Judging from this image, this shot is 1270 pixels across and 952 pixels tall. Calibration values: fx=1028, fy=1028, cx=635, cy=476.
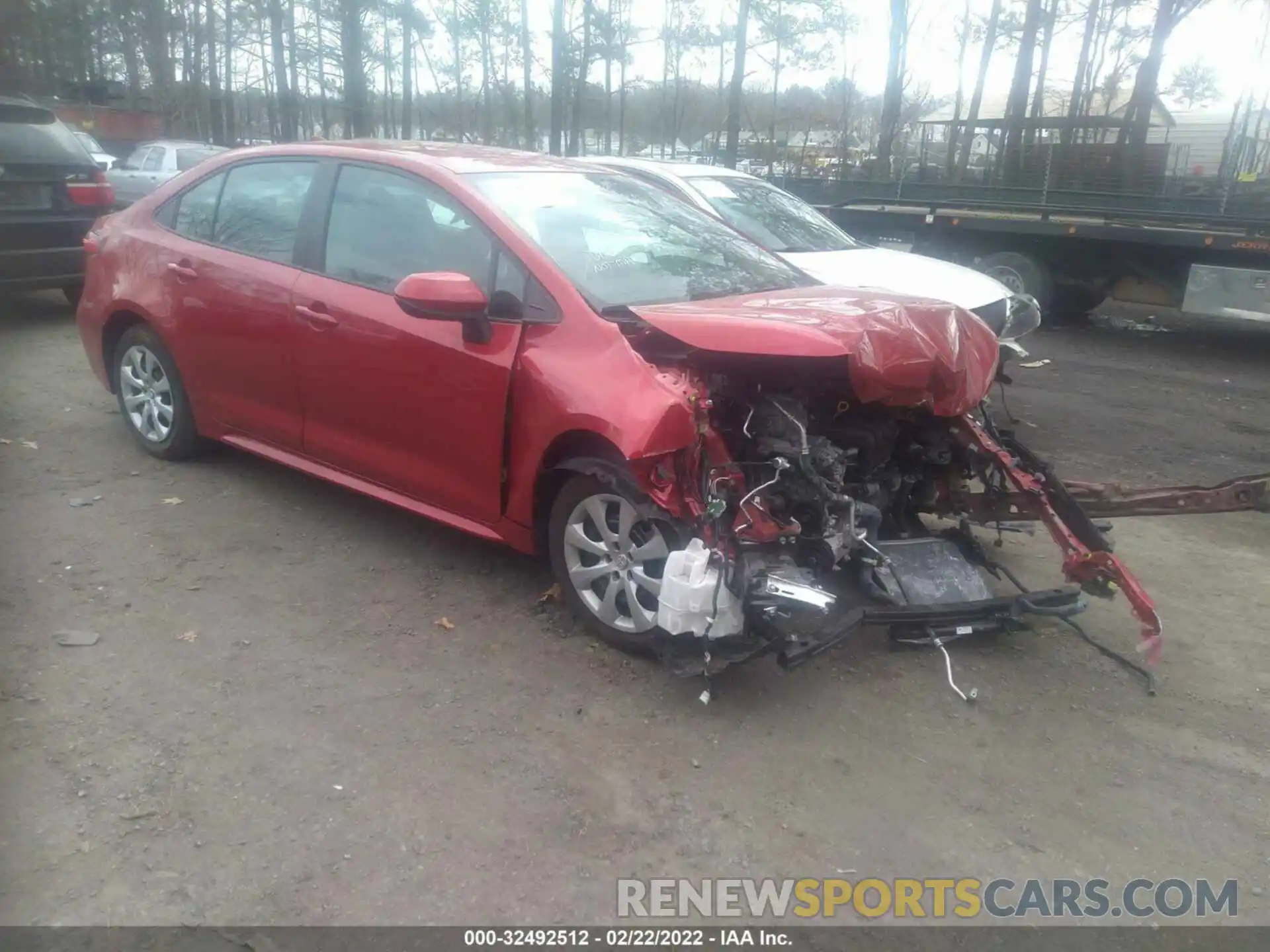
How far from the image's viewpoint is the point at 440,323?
13.4 feet

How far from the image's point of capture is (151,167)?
18.0m

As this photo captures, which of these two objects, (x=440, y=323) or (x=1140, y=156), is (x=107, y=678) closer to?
(x=440, y=323)

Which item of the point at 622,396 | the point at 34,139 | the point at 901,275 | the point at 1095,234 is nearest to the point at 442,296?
the point at 622,396

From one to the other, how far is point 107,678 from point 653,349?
2.21 m

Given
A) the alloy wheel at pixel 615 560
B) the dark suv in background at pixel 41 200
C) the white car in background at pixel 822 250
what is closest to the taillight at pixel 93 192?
the dark suv in background at pixel 41 200

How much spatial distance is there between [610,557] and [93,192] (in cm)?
717

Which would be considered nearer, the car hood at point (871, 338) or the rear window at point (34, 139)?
the car hood at point (871, 338)

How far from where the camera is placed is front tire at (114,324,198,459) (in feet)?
17.6

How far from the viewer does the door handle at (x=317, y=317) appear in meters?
4.39

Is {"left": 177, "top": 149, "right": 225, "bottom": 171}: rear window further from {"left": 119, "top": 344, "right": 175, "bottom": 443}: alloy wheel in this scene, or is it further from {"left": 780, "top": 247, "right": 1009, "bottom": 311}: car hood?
{"left": 780, "top": 247, "right": 1009, "bottom": 311}: car hood

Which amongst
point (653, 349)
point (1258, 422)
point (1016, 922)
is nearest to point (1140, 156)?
point (1258, 422)

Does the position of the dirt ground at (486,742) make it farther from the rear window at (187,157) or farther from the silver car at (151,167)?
the silver car at (151,167)

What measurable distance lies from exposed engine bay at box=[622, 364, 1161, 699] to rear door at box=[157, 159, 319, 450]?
6.84ft
